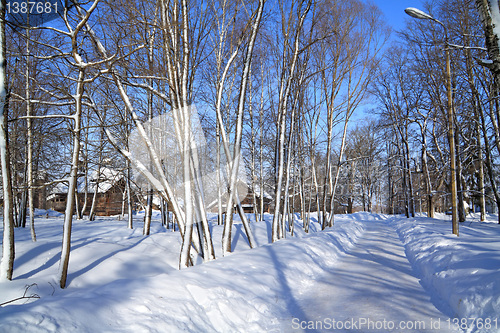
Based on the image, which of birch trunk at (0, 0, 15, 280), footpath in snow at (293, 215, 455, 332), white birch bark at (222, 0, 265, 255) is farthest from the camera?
white birch bark at (222, 0, 265, 255)

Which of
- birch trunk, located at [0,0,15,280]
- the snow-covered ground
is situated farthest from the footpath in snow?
birch trunk, located at [0,0,15,280]

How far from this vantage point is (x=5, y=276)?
21.0ft

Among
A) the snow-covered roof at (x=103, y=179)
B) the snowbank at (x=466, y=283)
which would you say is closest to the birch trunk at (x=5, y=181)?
the snow-covered roof at (x=103, y=179)

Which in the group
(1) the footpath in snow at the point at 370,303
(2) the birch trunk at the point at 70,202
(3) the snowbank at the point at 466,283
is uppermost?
(2) the birch trunk at the point at 70,202

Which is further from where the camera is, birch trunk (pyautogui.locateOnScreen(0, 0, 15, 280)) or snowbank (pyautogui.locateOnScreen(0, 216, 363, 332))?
birch trunk (pyautogui.locateOnScreen(0, 0, 15, 280))

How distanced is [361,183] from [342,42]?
33320 mm

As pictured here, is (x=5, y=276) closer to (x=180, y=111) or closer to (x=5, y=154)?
(x=5, y=154)

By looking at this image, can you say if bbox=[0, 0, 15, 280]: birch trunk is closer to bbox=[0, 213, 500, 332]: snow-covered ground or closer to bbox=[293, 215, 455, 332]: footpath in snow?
bbox=[0, 213, 500, 332]: snow-covered ground

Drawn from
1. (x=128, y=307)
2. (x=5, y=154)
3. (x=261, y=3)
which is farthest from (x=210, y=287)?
(x=261, y=3)

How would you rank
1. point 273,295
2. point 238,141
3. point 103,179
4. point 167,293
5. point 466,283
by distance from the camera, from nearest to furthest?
point 167,293
point 466,283
point 273,295
point 238,141
point 103,179

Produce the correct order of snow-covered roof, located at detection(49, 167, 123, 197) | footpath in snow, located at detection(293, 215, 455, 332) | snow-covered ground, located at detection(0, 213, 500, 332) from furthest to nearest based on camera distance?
snow-covered roof, located at detection(49, 167, 123, 197)
footpath in snow, located at detection(293, 215, 455, 332)
snow-covered ground, located at detection(0, 213, 500, 332)

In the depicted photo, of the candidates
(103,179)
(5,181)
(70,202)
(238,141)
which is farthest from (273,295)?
(103,179)

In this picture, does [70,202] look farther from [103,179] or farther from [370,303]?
[370,303]

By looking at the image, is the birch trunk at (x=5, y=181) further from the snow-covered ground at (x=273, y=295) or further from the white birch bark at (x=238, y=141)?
the white birch bark at (x=238, y=141)
